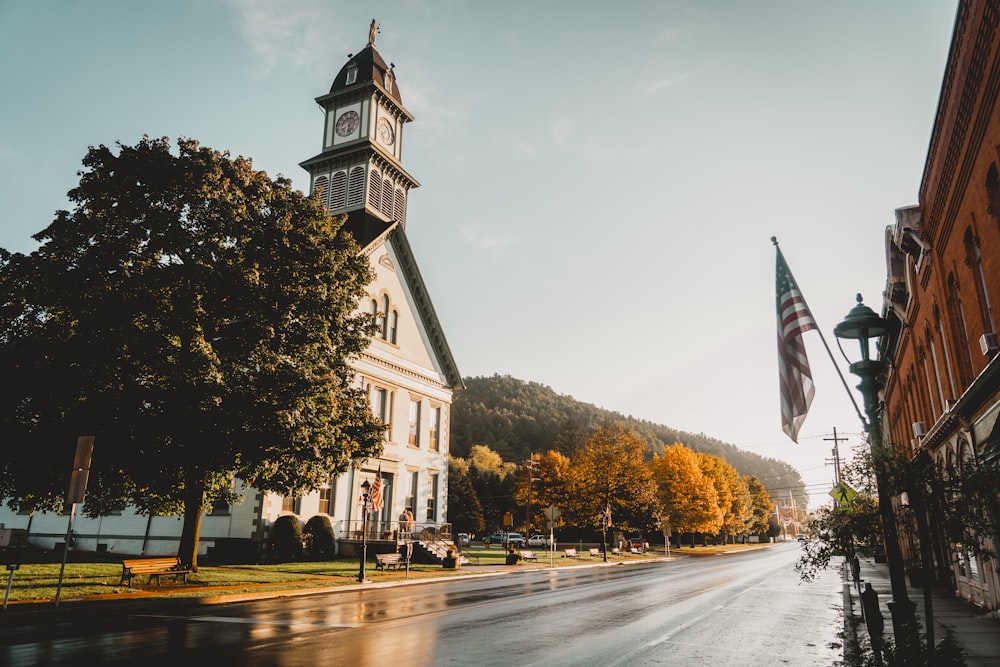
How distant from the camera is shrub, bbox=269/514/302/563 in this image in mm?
29516

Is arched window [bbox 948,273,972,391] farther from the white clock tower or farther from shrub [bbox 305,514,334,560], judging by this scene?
the white clock tower

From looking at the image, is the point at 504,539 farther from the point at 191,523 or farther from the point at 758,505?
the point at 191,523

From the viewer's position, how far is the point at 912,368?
23766mm

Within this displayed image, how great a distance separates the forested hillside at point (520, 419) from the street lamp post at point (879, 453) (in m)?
100

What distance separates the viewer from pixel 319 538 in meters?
31.3

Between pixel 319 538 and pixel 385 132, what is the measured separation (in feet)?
85.0

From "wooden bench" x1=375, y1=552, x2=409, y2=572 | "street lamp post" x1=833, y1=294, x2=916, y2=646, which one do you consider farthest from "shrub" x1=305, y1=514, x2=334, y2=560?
"street lamp post" x1=833, y1=294, x2=916, y2=646

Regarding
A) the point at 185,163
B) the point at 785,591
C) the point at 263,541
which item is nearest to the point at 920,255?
the point at 785,591

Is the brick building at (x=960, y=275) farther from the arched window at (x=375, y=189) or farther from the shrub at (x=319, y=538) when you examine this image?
the arched window at (x=375, y=189)

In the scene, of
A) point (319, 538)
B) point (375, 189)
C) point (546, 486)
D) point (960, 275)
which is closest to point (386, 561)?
point (319, 538)

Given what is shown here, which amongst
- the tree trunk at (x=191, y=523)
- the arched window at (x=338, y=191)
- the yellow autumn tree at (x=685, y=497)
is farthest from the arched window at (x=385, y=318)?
the yellow autumn tree at (x=685, y=497)

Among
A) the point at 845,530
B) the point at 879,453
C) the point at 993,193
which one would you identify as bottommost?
the point at 845,530

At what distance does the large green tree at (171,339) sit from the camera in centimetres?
1828

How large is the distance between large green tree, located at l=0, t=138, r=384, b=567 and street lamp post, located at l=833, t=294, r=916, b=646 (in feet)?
48.9
